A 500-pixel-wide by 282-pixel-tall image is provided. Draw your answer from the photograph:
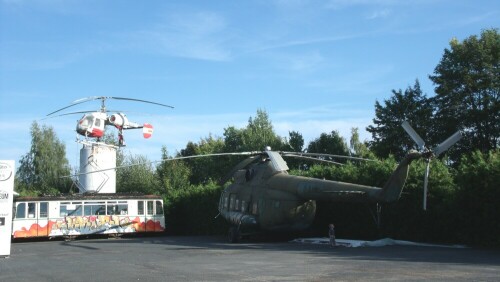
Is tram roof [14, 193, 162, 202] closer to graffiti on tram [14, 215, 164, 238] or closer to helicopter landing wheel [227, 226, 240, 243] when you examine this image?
graffiti on tram [14, 215, 164, 238]

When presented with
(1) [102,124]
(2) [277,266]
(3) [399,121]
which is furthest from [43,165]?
(2) [277,266]

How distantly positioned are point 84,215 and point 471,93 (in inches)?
1098

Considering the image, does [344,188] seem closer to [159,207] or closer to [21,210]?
[159,207]

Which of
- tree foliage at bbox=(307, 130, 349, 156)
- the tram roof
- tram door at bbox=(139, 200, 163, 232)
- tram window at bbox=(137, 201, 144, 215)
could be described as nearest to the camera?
the tram roof

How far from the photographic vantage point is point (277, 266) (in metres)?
13.5

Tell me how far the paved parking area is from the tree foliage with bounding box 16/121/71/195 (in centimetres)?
4490

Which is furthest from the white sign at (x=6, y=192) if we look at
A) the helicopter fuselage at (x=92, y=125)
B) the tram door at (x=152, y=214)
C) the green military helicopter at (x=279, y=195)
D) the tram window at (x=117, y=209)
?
the helicopter fuselage at (x=92, y=125)

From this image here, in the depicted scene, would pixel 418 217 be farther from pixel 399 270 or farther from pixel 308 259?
pixel 399 270

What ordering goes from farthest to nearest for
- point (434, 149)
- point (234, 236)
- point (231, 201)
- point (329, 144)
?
point (329, 144), point (231, 201), point (234, 236), point (434, 149)

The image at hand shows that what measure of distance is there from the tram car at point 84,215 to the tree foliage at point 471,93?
22.0m

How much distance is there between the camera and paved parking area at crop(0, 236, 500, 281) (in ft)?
37.2

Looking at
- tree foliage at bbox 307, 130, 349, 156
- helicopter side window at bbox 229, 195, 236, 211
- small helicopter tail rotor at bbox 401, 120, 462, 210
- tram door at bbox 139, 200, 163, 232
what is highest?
tree foliage at bbox 307, 130, 349, 156

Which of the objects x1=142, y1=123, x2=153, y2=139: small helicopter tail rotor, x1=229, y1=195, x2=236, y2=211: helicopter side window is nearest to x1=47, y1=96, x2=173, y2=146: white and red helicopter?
x1=142, y1=123, x2=153, y2=139: small helicopter tail rotor

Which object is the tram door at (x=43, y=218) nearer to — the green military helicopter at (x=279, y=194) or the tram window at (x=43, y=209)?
the tram window at (x=43, y=209)
